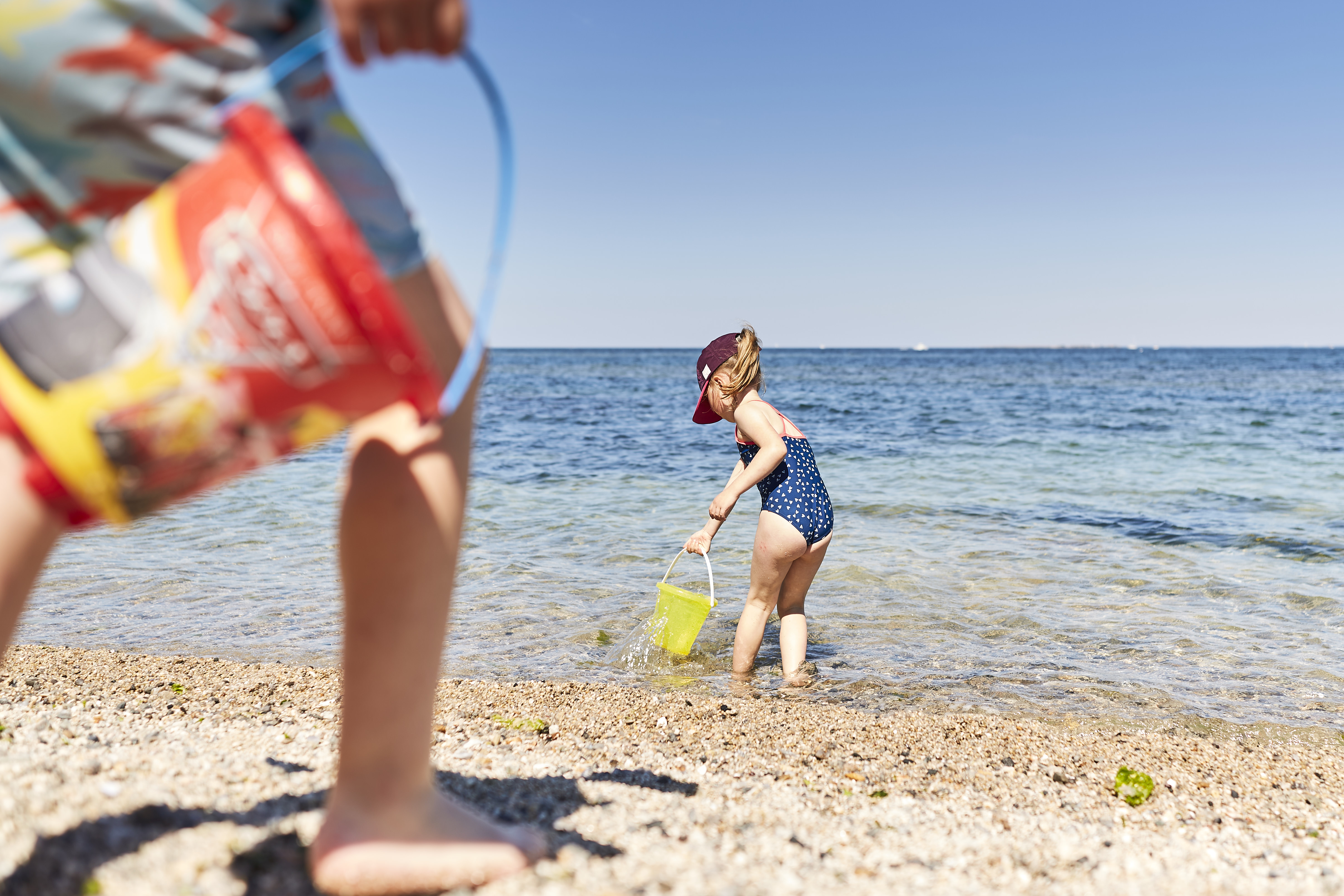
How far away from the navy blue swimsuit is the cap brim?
0.96 feet

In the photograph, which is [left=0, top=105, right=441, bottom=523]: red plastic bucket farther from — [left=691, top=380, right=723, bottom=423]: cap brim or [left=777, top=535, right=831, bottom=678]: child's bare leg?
[left=691, top=380, right=723, bottom=423]: cap brim

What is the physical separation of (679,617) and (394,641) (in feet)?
10.1

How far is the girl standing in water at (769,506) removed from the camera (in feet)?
14.2

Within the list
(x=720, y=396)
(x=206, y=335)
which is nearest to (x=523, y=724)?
(x=720, y=396)

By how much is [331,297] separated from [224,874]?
968 mm

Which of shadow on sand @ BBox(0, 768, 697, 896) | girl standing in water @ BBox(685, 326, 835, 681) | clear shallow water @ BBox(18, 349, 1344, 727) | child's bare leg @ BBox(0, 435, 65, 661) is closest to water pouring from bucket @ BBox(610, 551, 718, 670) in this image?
clear shallow water @ BBox(18, 349, 1344, 727)

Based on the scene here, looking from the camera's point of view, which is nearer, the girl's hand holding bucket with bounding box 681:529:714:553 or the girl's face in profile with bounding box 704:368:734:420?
the girl's hand holding bucket with bounding box 681:529:714:553

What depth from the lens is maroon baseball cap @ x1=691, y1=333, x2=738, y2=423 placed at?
4.70 metres

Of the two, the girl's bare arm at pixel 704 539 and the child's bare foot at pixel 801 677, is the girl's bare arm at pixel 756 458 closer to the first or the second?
the girl's bare arm at pixel 704 539

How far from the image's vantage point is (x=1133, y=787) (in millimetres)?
2707

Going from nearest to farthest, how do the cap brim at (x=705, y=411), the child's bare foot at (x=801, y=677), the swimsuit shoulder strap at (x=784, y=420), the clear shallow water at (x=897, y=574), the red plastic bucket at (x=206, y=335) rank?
1. the red plastic bucket at (x=206, y=335)
2. the child's bare foot at (x=801, y=677)
3. the clear shallow water at (x=897, y=574)
4. the swimsuit shoulder strap at (x=784, y=420)
5. the cap brim at (x=705, y=411)

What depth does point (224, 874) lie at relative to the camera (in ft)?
4.45

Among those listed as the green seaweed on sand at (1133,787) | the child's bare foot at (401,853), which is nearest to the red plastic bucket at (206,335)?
the child's bare foot at (401,853)

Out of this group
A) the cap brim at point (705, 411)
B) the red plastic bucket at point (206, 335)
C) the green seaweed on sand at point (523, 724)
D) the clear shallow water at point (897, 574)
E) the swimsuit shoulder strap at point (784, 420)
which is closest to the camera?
the red plastic bucket at point (206, 335)
